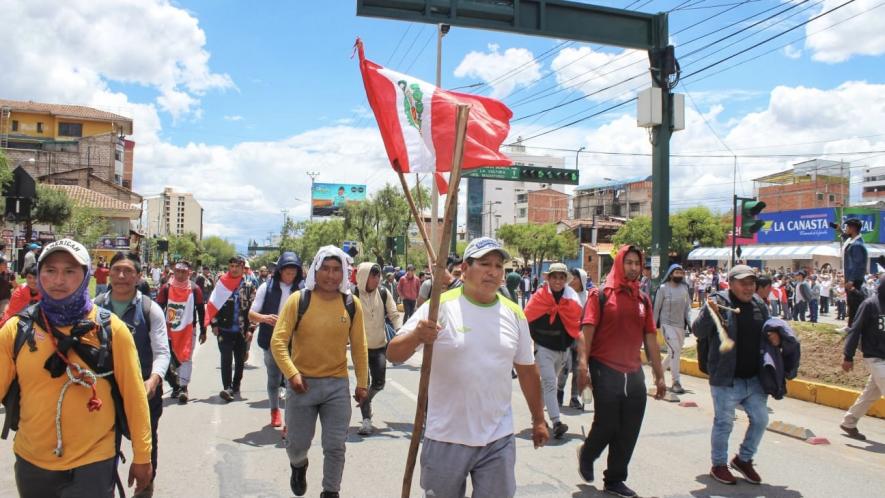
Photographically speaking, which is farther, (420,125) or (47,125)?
(47,125)

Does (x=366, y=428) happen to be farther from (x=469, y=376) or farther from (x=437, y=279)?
(x=437, y=279)

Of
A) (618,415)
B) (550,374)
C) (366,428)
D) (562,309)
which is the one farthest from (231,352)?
(618,415)

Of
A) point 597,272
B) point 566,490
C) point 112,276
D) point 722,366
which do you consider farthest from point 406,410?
point 597,272

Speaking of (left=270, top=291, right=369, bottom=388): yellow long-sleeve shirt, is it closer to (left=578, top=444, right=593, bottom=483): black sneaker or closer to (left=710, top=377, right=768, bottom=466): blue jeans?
(left=578, top=444, right=593, bottom=483): black sneaker

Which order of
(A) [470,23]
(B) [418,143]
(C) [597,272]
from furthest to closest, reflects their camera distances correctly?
(C) [597,272] → (A) [470,23] → (B) [418,143]

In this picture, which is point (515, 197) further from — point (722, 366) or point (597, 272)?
Answer: point (722, 366)

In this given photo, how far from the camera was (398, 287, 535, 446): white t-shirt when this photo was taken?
3.33m

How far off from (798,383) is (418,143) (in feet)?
26.7

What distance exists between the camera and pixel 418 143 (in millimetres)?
4195

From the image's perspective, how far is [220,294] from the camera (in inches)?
341

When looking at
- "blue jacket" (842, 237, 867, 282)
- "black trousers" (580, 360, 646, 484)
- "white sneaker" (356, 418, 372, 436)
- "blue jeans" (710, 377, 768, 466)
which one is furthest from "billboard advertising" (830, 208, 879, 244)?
"black trousers" (580, 360, 646, 484)

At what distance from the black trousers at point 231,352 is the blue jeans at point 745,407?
6.00 m

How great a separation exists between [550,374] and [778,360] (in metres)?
2.37

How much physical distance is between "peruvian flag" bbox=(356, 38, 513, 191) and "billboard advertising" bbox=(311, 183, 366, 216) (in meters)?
90.4
